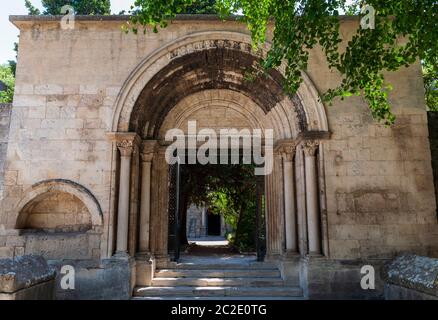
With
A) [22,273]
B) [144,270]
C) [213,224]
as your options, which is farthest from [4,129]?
[213,224]

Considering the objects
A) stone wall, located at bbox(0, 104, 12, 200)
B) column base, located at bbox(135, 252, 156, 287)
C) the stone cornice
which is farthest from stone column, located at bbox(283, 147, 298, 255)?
stone wall, located at bbox(0, 104, 12, 200)

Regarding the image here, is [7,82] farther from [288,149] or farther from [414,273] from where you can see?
[414,273]

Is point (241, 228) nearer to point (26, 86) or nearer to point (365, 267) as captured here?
point (365, 267)

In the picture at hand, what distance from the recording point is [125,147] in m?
6.89

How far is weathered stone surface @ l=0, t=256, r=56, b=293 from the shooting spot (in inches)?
173

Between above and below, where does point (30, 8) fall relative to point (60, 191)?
above

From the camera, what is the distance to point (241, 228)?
14.1 metres

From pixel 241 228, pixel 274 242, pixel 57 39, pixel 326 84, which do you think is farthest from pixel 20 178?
pixel 241 228

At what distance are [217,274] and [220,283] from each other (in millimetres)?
365

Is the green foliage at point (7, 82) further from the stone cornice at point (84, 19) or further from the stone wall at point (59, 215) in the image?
the stone wall at point (59, 215)

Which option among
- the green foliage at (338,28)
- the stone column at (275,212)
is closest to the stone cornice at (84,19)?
Result: the green foliage at (338,28)

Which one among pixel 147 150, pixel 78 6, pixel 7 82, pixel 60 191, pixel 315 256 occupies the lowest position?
pixel 315 256

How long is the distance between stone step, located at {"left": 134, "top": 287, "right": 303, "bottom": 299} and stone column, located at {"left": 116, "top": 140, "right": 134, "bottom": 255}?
85cm
